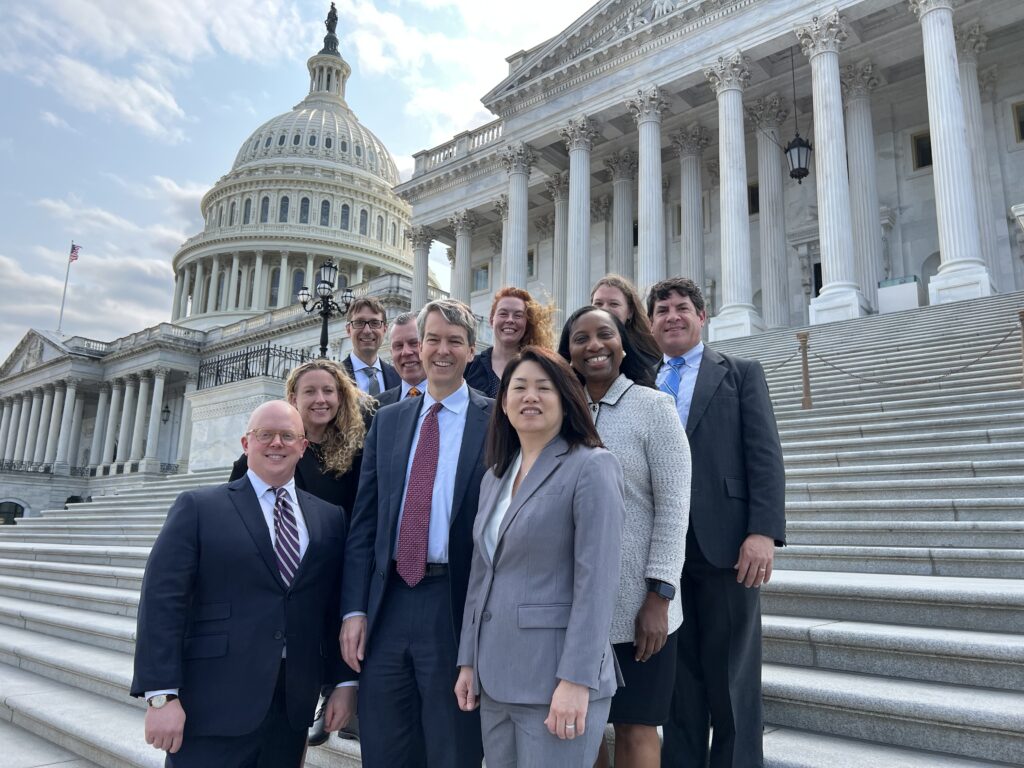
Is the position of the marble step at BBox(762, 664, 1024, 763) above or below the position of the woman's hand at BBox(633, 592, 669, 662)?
below

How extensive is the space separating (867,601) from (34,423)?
3028 inches

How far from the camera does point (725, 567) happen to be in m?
3.23

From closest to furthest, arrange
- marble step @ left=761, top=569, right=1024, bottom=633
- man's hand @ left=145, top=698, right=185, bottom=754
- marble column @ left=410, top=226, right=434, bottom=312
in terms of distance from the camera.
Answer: man's hand @ left=145, top=698, right=185, bottom=754 < marble step @ left=761, top=569, right=1024, bottom=633 < marble column @ left=410, top=226, right=434, bottom=312

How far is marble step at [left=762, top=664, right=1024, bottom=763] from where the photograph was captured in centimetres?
325

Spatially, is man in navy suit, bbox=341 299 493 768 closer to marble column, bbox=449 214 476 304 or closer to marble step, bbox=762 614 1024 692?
marble step, bbox=762 614 1024 692

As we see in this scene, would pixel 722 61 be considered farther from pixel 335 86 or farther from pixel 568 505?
pixel 335 86

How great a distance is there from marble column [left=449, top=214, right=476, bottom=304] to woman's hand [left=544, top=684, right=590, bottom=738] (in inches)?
1266

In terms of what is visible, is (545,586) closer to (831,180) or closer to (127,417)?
(831,180)

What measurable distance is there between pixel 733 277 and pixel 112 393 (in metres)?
58.0

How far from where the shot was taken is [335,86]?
10319 cm

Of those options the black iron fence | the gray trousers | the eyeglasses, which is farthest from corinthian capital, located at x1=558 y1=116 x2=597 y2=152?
the gray trousers

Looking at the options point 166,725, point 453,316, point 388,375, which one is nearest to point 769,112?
point 388,375

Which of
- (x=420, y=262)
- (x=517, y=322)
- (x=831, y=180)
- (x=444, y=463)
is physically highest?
(x=420, y=262)

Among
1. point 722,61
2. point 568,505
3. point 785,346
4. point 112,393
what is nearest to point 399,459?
point 568,505
